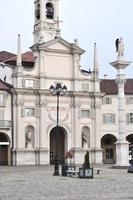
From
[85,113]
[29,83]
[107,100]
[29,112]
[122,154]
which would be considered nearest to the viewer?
[122,154]

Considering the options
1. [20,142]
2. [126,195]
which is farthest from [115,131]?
[126,195]

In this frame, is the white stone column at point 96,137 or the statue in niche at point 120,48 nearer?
the statue in niche at point 120,48

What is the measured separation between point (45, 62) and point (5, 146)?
45.6ft

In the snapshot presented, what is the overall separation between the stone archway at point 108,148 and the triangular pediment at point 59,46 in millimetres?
15019

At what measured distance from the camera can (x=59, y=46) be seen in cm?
7569

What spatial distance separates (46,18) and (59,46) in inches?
308

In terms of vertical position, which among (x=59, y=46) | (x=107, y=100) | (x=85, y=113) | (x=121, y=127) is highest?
(x=59, y=46)

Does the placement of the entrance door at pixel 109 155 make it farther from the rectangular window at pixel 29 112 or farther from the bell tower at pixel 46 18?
the bell tower at pixel 46 18

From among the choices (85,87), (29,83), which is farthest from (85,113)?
(29,83)

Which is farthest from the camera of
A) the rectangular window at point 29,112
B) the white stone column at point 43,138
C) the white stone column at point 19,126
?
the rectangular window at point 29,112

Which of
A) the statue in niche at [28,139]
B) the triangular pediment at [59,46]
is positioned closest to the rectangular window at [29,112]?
the statue in niche at [28,139]

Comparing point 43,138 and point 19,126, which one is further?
point 43,138

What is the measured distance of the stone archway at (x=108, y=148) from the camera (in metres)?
80.7

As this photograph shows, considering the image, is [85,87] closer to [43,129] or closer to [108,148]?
[43,129]
